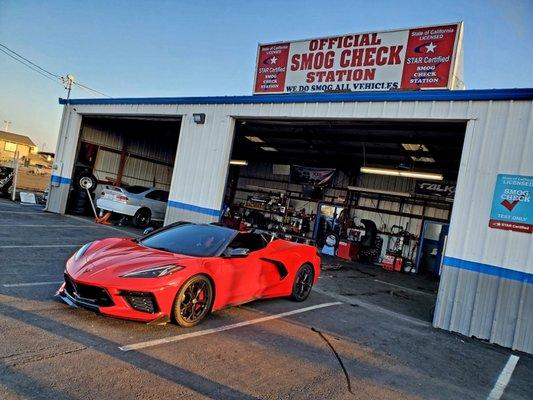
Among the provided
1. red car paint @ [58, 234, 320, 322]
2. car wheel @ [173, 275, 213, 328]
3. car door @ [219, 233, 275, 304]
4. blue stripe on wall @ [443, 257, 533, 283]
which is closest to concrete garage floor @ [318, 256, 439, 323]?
blue stripe on wall @ [443, 257, 533, 283]

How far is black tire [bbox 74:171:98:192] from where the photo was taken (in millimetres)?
16938

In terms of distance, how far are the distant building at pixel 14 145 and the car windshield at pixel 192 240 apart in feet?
226

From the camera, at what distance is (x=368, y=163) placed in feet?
65.1

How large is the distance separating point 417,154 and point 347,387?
1256 cm

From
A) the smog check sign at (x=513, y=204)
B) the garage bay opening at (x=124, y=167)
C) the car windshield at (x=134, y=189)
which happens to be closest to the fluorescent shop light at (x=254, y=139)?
the garage bay opening at (x=124, y=167)

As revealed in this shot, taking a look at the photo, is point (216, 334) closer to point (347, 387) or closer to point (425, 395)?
point (347, 387)

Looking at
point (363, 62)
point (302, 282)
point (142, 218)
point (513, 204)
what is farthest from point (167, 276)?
point (142, 218)

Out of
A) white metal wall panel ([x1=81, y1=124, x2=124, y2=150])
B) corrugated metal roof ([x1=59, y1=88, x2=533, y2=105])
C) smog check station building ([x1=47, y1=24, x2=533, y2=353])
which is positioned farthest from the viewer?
white metal wall panel ([x1=81, y1=124, x2=124, y2=150])

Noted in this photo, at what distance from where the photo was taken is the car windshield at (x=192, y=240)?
5484 mm

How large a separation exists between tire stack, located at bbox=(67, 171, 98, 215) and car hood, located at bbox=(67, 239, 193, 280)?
12.3 m

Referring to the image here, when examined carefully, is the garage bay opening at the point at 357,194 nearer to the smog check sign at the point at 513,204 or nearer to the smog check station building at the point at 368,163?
the smog check station building at the point at 368,163

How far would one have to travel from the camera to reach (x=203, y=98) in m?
12.1

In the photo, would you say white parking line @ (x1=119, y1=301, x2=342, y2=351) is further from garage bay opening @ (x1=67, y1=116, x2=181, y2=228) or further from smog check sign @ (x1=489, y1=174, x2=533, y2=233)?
garage bay opening @ (x1=67, y1=116, x2=181, y2=228)

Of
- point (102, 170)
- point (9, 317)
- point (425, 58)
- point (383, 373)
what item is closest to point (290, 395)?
point (383, 373)
